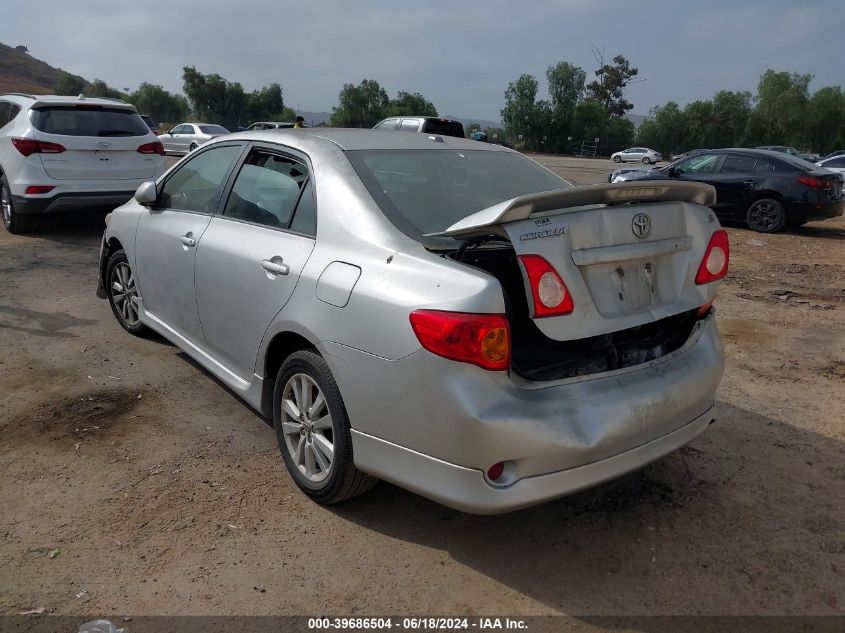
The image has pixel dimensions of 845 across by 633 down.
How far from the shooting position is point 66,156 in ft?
27.7

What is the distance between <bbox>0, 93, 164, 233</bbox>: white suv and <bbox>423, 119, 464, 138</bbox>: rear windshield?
7.51 meters

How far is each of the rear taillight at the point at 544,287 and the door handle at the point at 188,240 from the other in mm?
2267

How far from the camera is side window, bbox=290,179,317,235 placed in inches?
127

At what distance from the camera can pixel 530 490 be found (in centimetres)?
251

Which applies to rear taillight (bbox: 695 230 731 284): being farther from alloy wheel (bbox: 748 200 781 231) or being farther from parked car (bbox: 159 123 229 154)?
parked car (bbox: 159 123 229 154)

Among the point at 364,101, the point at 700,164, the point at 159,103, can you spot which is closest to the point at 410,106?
the point at 364,101

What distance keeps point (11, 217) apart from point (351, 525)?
26.2ft

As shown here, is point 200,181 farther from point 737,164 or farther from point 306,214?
point 737,164

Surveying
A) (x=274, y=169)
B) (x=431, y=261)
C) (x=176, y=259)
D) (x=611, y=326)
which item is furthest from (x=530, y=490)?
(x=176, y=259)

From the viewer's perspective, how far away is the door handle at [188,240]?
3.99m

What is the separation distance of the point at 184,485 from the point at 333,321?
4.05ft

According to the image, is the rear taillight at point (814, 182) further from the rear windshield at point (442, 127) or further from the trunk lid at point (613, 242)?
the trunk lid at point (613, 242)

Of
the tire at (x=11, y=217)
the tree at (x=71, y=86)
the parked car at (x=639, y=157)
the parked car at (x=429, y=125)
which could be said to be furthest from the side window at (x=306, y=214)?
the tree at (x=71, y=86)

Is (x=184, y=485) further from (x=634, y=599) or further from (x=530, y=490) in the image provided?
(x=634, y=599)
